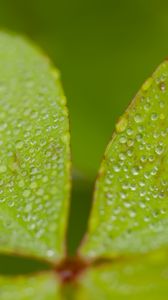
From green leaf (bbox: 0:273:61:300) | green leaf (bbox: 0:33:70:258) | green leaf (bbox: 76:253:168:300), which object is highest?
green leaf (bbox: 0:33:70:258)

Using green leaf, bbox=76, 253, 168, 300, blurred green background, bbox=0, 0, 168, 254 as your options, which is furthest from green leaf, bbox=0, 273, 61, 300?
blurred green background, bbox=0, 0, 168, 254

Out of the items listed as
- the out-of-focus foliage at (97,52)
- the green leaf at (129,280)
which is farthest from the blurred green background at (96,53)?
the green leaf at (129,280)

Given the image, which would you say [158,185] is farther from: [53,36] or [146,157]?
[53,36]

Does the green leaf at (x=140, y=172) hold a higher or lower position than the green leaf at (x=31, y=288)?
higher

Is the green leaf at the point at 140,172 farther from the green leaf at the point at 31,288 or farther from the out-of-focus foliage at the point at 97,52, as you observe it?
the out-of-focus foliage at the point at 97,52

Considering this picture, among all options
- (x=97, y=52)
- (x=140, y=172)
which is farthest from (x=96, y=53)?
(x=140, y=172)

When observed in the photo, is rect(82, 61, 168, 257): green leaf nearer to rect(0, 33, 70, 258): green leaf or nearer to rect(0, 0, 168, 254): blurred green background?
rect(0, 33, 70, 258): green leaf
